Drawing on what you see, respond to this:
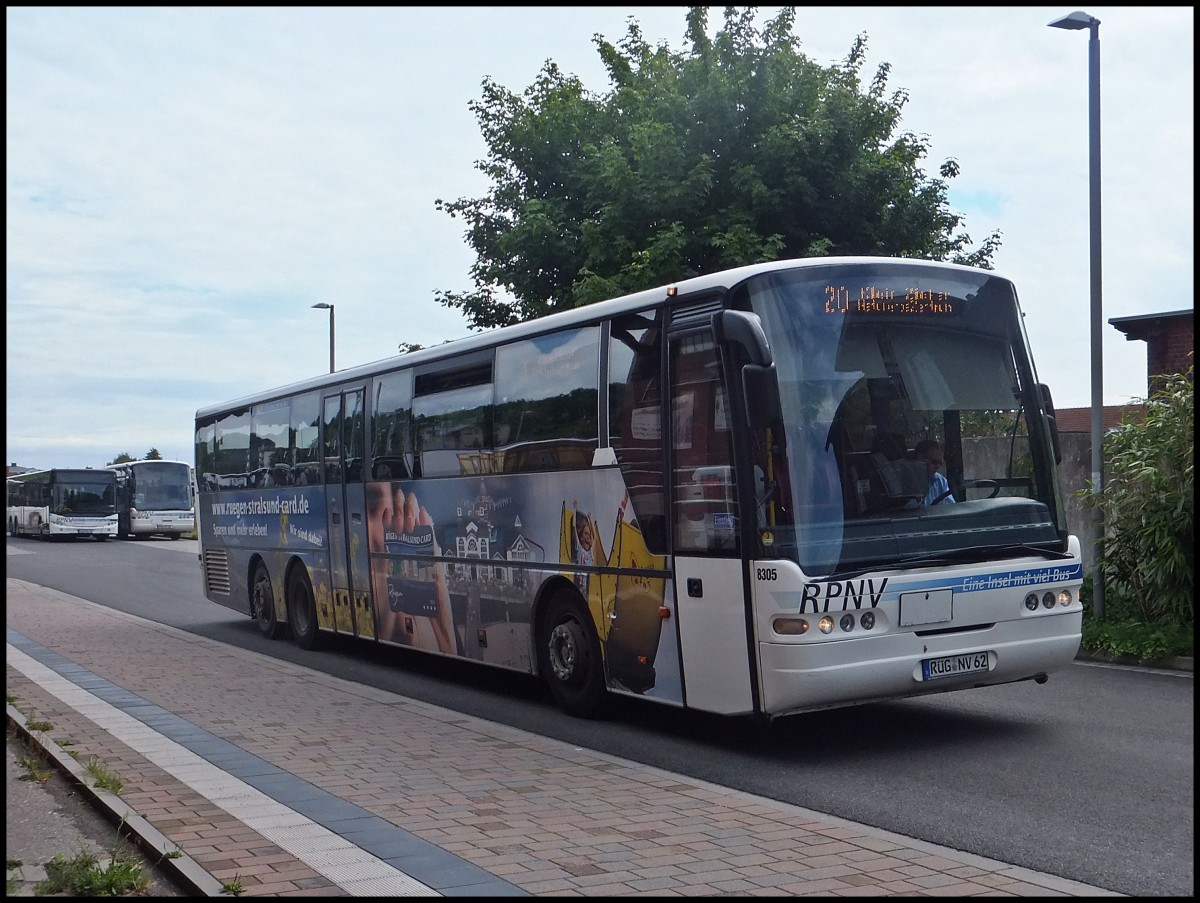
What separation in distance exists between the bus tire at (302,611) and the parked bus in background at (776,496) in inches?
192

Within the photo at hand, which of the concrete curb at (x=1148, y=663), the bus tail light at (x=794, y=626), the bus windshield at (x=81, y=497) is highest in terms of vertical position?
the bus windshield at (x=81, y=497)

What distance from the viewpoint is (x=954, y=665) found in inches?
331

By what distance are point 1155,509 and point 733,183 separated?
9.04 meters

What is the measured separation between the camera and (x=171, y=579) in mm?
28828

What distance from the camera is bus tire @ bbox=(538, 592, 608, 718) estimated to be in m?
9.95

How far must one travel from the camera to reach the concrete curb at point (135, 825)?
539 centimetres

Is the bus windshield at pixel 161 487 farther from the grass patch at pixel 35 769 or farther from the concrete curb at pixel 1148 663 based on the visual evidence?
the grass patch at pixel 35 769

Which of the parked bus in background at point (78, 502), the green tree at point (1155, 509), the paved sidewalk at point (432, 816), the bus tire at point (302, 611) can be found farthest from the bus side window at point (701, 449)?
the parked bus in background at point (78, 502)

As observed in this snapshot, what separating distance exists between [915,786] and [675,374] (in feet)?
10.2

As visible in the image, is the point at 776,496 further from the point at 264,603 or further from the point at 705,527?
the point at 264,603

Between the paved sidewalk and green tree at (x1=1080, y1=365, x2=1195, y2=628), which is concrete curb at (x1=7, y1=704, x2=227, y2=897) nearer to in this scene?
the paved sidewalk

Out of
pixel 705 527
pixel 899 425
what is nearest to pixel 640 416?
pixel 705 527

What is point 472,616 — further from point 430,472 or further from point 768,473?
point 768,473

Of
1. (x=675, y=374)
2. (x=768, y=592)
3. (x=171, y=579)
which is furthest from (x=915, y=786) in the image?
(x=171, y=579)
